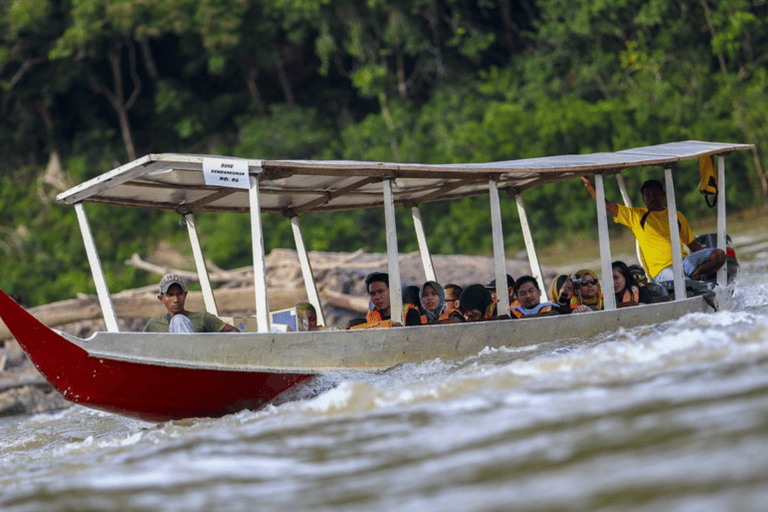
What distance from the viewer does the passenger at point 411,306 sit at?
27.1 ft

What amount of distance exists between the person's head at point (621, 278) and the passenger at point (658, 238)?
2.15ft

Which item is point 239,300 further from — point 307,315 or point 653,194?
point 653,194

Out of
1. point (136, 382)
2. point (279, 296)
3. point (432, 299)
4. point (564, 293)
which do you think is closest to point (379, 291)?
point (432, 299)

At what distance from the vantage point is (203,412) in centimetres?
706

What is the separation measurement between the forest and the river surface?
13.6 m

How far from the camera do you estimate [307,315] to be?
912 cm

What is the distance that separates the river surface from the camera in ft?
13.2

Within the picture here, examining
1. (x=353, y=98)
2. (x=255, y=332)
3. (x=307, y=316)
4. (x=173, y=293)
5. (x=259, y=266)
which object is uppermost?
(x=353, y=98)

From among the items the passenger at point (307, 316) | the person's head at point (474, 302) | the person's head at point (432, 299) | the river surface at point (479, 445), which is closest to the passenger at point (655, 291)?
the person's head at point (474, 302)

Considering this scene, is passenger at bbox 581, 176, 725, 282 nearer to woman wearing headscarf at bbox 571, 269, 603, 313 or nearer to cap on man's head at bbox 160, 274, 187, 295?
woman wearing headscarf at bbox 571, 269, 603, 313

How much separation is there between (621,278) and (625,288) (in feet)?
0.36

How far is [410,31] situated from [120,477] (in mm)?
19280

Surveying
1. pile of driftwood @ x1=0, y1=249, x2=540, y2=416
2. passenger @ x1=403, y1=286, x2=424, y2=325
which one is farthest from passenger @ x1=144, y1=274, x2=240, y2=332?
pile of driftwood @ x1=0, y1=249, x2=540, y2=416

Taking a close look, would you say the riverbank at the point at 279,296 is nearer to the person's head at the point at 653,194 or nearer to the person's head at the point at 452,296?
the person's head at the point at 452,296
